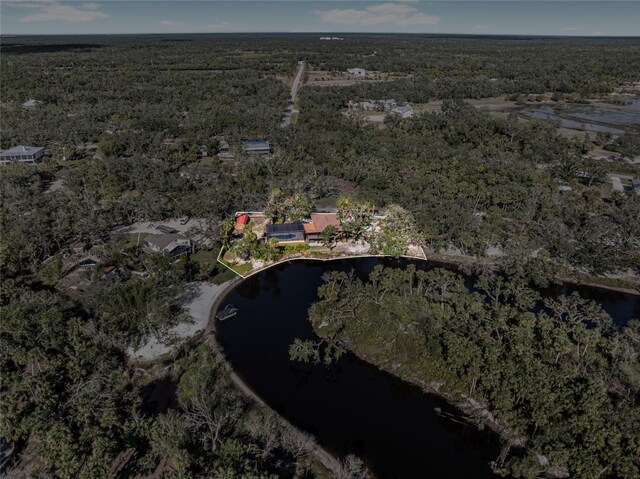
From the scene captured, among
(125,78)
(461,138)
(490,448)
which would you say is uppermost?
(125,78)

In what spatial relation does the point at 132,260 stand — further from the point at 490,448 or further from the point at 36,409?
the point at 490,448

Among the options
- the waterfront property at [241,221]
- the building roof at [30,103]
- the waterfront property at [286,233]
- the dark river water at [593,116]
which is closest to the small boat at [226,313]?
A: the waterfront property at [286,233]

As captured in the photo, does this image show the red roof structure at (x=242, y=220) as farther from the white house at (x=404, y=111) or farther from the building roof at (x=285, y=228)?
the white house at (x=404, y=111)

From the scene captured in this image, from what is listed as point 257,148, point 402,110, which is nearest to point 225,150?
point 257,148

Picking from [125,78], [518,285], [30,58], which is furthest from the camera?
[30,58]

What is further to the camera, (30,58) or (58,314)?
(30,58)

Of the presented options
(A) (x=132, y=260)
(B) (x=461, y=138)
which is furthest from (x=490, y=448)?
(B) (x=461, y=138)

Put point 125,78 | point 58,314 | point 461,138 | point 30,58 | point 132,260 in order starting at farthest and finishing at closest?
point 30,58 → point 125,78 → point 461,138 → point 132,260 → point 58,314
